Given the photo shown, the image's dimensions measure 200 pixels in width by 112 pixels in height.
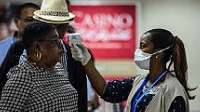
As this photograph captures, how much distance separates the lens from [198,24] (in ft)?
19.9

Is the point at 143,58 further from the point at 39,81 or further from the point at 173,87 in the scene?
the point at 39,81

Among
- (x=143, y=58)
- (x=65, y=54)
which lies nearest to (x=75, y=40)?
(x=65, y=54)

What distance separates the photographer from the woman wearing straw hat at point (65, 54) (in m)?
2.45

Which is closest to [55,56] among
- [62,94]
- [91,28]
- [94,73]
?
[62,94]

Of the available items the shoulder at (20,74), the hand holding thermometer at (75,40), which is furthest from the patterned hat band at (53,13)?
the shoulder at (20,74)

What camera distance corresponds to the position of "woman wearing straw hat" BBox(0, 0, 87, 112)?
245 centimetres

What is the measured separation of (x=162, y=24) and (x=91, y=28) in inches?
38.0

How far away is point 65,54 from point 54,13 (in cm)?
25

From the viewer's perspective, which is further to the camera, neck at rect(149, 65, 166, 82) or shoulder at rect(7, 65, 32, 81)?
neck at rect(149, 65, 166, 82)

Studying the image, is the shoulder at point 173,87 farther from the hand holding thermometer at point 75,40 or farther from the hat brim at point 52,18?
the hat brim at point 52,18

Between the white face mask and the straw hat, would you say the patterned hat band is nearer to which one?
the straw hat

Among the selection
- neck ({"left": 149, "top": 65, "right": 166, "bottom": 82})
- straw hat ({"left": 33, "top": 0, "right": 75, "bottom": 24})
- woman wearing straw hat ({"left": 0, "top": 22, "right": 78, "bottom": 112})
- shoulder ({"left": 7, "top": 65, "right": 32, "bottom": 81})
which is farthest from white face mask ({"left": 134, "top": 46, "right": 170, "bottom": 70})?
shoulder ({"left": 7, "top": 65, "right": 32, "bottom": 81})

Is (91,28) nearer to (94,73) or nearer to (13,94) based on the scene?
(94,73)

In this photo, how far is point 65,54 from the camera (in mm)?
2508
